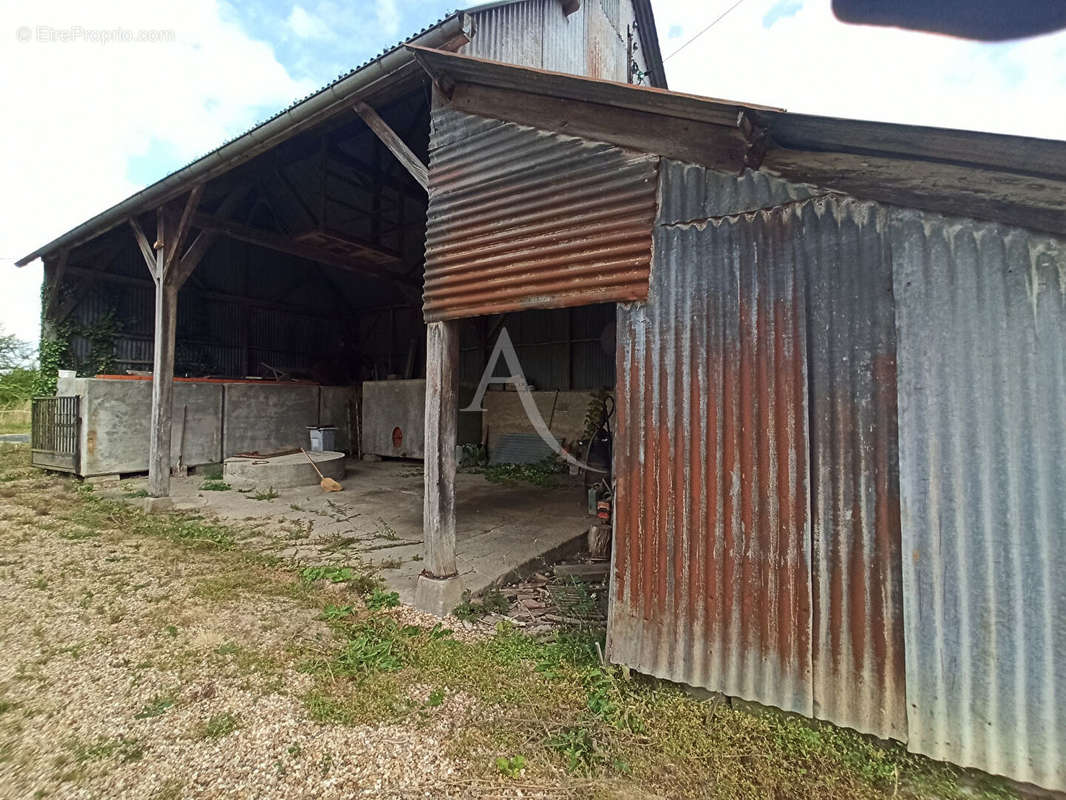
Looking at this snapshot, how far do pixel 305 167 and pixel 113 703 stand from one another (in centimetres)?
968

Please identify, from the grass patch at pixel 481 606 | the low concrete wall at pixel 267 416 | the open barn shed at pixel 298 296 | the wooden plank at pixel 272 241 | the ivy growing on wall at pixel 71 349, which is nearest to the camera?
the grass patch at pixel 481 606

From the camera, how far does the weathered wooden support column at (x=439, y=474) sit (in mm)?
3639

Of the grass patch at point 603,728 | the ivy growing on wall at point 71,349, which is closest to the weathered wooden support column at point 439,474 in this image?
the grass patch at point 603,728

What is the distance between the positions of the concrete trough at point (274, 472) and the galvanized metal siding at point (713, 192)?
8.06 metres

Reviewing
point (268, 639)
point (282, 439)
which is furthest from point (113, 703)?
point (282, 439)

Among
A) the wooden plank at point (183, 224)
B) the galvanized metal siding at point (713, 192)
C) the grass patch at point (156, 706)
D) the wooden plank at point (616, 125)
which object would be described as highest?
the wooden plank at point (183, 224)

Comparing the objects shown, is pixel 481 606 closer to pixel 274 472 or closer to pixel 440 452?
pixel 440 452

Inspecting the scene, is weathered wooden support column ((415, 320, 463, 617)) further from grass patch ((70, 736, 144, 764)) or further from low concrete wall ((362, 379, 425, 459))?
low concrete wall ((362, 379, 425, 459))

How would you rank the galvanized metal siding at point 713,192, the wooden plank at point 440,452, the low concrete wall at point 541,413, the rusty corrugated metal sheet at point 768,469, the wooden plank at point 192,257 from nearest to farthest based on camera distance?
the rusty corrugated metal sheet at point 768,469 < the galvanized metal siding at point 713,192 < the wooden plank at point 440,452 < the wooden plank at point 192,257 < the low concrete wall at point 541,413

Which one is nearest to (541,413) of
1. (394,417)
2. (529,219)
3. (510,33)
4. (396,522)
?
(394,417)

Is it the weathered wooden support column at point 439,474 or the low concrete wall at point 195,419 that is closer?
the weathered wooden support column at point 439,474

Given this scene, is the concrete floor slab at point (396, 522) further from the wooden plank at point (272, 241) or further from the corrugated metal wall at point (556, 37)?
the corrugated metal wall at point (556, 37)

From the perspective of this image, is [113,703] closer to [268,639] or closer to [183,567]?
[268,639]

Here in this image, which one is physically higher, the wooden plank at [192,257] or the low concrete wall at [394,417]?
the wooden plank at [192,257]
